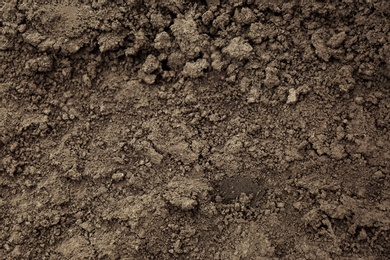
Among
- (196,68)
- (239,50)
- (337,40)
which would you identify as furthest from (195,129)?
(337,40)

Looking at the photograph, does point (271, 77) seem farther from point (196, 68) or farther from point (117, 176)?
point (117, 176)

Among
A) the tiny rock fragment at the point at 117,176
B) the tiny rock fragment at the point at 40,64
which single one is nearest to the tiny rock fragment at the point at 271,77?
the tiny rock fragment at the point at 117,176

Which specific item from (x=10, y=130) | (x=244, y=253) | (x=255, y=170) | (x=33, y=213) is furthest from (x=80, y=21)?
(x=244, y=253)

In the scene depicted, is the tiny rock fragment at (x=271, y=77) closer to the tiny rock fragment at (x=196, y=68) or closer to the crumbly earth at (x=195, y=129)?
the crumbly earth at (x=195, y=129)

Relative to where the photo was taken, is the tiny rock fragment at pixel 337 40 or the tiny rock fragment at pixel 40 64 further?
the tiny rock fragment at pixel 40 64

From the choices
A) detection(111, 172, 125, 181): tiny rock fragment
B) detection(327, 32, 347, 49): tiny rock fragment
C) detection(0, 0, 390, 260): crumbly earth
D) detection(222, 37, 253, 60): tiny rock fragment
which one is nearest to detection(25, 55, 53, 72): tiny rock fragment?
detection(0, 0, 390, 260): crumbly earth

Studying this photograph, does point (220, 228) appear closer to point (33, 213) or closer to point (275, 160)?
point (275, 160)

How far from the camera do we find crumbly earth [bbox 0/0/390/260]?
1.96m

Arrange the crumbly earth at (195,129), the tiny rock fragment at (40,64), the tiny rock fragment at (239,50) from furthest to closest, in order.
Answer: the tiny rock fragment at (40,64), the tiny rock fragment at (239,50), the crumbly earth at (195,129)

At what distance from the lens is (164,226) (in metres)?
1.98

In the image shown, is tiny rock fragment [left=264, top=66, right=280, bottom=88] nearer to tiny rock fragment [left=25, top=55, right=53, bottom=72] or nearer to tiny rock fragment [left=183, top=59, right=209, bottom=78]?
tiny rock fragment [left=183, top=59, right=209, bottom=78]

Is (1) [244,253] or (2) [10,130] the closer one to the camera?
(1) [244,253]

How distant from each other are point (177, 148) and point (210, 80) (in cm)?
33

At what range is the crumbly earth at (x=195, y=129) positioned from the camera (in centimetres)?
196
